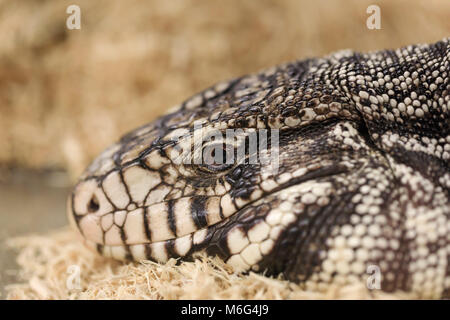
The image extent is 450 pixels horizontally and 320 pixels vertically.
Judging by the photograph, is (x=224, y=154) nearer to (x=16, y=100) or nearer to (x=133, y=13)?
(x=133, y=13)

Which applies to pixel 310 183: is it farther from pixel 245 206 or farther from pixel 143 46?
pixel 143 46

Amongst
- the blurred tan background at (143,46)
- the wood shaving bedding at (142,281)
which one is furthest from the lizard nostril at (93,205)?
the blurred tan background at (143,46)

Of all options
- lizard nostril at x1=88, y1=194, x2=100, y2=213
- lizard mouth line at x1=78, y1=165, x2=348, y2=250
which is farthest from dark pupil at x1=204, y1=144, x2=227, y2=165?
lizard nostril at x1=88, y1=194, x2=100, y2=213

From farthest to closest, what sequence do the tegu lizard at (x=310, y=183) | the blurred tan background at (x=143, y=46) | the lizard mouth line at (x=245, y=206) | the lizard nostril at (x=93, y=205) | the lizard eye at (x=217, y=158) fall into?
the blurred tan background at (x=143, y=46) → the lizard nostril at (x=93, y=205) → the lizard eye at (x=217, y=158) → the lizard mouth line at (x=245, y=206) → the tegu lizard at (x=310, y=183)

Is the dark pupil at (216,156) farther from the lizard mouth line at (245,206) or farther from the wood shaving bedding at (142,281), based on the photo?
the wood shaving bedding at (142,281)

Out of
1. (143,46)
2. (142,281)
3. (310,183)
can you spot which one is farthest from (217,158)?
(143,46)

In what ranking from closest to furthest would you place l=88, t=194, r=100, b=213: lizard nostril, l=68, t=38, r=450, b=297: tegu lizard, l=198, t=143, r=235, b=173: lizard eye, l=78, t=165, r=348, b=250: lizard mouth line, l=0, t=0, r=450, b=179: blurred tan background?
l=68, t=38, r=450, b=297: tegu lizard < l=78, t=165, r=348, b=250: lizard mouth line < l=198, t=143, r=235, b=173: lizard eye < l=88, t=194, r=100, b=213: lizard nostril < l=0, t=0, r=450, b=179: blurred tan background

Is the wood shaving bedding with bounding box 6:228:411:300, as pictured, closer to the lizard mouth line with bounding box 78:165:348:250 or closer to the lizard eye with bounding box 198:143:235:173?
the lizard mouth line with bounding box 78:165:348:250
